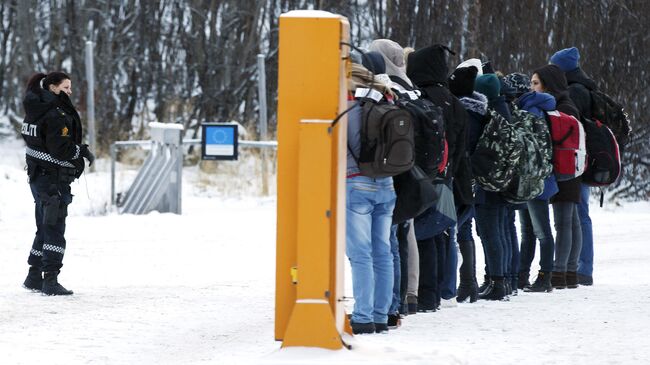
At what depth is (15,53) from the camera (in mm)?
30844

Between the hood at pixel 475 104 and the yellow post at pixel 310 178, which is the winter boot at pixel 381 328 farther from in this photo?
the hood at pixel 475 104

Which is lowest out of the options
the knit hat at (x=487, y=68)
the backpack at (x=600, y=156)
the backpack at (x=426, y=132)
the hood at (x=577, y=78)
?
the backpack at (x=600, y=156)

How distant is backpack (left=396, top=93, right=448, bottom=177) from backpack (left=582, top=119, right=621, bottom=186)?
320 cm

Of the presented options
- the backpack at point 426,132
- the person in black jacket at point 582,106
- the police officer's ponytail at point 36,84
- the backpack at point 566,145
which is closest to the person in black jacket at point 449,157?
the backpack at point 426,132

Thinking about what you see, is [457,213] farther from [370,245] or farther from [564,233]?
[370,245]

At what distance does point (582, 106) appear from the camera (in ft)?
39.5

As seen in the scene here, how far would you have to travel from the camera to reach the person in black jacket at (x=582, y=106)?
12.1m

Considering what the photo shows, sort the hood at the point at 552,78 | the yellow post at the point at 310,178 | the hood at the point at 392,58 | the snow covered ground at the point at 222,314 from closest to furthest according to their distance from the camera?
the yellow post at the point at 310,178, the snow covered ground at the point at 222,314, the hood at the point at 392,58, the hood at the point at 552,78

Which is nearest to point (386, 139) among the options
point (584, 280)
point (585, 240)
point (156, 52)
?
point (585, 240)

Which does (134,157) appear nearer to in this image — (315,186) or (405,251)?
(405,251)

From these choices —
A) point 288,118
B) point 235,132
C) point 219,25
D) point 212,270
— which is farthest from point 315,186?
point 219,25

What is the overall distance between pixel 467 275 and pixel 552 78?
2129mm

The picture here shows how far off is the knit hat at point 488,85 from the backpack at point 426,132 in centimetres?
160

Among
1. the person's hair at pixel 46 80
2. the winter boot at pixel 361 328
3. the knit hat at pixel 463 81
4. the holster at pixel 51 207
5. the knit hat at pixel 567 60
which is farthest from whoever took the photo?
the knit hat at pixel 567 60
